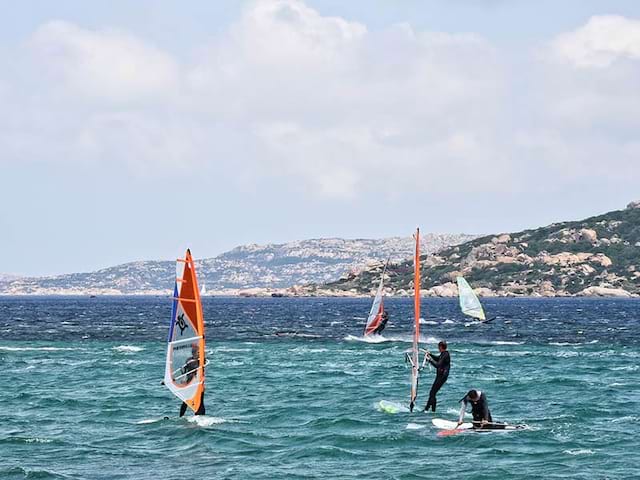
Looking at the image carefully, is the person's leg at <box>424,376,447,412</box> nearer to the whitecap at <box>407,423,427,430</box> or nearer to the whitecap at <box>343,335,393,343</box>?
the whitecap at <box>407,423,427,430</box>

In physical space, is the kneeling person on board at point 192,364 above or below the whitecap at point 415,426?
above

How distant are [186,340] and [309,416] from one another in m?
6.36

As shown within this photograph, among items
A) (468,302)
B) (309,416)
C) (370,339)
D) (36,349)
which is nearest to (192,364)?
(309,416)

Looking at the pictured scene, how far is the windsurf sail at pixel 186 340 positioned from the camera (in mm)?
33750

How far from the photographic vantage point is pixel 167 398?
43.6 meters

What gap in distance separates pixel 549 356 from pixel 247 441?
36612mm

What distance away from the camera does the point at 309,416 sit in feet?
126

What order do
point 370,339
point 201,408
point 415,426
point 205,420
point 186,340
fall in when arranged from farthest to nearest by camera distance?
point 370,339, point 201,408, point 205,420, point 415,426, point 186,340

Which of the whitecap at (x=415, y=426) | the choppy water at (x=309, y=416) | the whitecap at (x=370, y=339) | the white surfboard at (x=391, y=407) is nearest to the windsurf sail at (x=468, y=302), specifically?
the choppy water at (x=309, y=416)

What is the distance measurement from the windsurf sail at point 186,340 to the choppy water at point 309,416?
4.30ft

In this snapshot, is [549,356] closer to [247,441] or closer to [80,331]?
[247,441]

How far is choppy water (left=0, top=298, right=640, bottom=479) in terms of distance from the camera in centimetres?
2917

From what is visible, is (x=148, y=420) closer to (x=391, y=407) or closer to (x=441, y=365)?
(x=391, y=407)

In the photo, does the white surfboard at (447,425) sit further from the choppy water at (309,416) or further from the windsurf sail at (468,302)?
the windsurf sail at (468,302)
